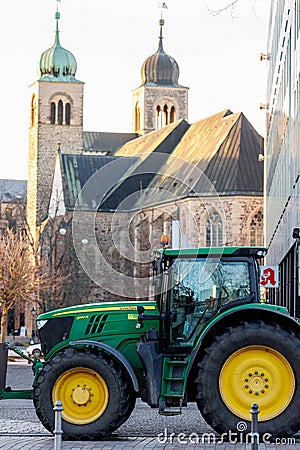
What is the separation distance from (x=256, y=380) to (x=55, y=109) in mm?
107500

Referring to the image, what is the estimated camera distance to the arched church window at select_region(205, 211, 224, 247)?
7938cm

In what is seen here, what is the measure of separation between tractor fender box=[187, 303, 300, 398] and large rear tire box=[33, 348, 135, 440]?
81 cm

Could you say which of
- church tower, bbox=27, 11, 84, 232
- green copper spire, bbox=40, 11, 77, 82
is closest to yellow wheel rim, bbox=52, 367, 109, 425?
church tower, bbox=27, 11, 84, 232

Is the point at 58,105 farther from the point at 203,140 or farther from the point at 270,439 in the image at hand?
the point at 270,439

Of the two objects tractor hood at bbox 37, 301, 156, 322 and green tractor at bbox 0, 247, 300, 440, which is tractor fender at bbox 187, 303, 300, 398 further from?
tractor hood at bbox 37, 301, 156, 322

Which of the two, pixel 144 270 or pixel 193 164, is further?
pixel 193 164

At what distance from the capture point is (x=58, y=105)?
118 meters

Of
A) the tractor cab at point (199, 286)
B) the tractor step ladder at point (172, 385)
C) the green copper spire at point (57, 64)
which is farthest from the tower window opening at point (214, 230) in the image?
the tractor step ladder at point (172, 385)

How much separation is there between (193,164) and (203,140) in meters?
5.28

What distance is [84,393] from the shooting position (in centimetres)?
1262

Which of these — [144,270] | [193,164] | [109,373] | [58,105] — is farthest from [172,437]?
[58,105]

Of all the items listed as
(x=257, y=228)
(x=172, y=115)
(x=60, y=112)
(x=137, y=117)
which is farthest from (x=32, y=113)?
(x=257, y=228)

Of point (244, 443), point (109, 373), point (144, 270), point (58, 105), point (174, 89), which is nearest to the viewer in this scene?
point (244, 443)

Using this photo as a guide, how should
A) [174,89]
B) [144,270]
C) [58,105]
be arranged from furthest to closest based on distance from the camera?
[174,89] < [58,105] < [144,270]
